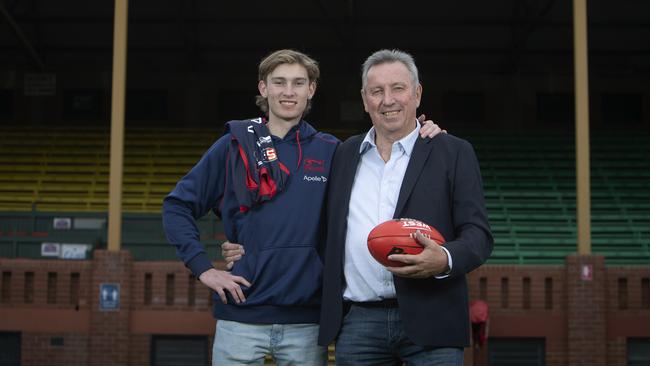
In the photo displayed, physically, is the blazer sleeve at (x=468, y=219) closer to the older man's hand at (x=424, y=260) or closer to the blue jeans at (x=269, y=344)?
the older man's hand at (x=424, y=260)

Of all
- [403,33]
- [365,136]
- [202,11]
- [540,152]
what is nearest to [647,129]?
[540,152]

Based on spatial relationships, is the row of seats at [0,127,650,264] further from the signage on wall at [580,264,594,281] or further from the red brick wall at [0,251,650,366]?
the signage on wall at [580,264,594,281]

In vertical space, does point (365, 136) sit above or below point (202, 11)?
below

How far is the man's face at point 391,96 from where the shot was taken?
3.71m

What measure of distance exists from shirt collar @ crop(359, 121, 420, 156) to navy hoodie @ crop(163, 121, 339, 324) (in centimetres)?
21

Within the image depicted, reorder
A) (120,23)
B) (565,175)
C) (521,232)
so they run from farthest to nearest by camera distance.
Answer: (565,175) → (521,232) → (120,23)

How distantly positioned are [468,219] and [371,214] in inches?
15.3

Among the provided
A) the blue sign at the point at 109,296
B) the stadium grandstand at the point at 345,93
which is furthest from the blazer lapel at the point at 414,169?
the stadium grandstand at the point at 345,93

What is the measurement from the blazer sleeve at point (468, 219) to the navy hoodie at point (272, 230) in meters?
0.60

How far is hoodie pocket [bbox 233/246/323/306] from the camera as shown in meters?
3.83

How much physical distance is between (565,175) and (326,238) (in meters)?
14.4

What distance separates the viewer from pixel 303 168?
3.97 meters

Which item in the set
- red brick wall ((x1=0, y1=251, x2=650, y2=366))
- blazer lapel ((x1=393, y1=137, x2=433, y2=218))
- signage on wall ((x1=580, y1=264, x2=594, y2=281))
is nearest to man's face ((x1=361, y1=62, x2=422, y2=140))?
blazer lapel ((x1=393, y1=137, x2=433, y2=218))

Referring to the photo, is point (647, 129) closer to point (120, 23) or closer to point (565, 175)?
point (565, 175)
